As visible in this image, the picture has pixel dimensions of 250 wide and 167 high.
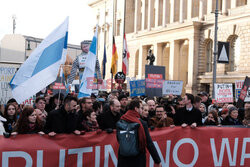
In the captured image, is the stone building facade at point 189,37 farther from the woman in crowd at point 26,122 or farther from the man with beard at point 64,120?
the woman in crowd at point 26,122

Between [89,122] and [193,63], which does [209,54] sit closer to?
[193,63]

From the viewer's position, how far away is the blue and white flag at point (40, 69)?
6.16 meters

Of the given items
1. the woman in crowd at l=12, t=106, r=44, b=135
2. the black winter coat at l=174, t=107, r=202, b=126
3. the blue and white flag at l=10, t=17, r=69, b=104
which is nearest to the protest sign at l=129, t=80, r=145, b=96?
the black winter coat at l=174, t=107, r=202, b=126

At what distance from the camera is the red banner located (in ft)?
17.8

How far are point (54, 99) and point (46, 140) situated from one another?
14.7 feet

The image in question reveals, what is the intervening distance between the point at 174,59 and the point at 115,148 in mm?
32336

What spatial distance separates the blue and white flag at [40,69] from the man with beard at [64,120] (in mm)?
535

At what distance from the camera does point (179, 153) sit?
6.48 m

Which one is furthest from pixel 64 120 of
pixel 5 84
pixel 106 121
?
pixel 5 84

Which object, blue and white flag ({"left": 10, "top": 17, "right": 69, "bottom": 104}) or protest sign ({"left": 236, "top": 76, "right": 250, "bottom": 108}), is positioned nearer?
blue and white flag ({"left": 10, "top": 17, "right": 69, "bottom": 104})

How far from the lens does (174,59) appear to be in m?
37.8

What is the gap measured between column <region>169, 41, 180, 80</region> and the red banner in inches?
1200

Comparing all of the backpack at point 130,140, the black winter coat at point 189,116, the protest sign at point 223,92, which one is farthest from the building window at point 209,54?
the backpack at point 130,140

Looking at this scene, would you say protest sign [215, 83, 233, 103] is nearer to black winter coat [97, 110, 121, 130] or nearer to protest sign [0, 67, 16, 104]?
black winter coat [97, 110, 121, 130]
